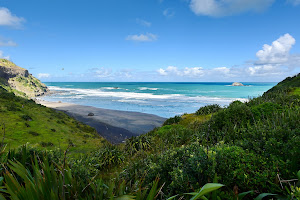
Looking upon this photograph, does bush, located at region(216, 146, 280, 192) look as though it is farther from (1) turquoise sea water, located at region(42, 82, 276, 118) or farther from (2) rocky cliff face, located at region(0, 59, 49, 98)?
(2) rocky cliff face, located at region(0, 59, 49, 98)

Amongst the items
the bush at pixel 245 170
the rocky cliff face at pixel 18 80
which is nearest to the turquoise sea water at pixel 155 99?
the rocky cliff face at pixel 18 80

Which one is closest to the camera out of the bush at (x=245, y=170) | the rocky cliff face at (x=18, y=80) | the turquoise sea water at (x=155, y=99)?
the bush at (x=245, y=170)

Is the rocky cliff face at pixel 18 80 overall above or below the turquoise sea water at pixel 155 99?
above

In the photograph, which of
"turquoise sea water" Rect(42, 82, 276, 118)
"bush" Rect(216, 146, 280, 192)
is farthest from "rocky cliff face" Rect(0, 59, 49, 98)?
"bush" Rect(216, 146, 280, 192)

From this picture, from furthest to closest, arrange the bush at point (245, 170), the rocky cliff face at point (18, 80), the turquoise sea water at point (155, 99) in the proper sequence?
the rocky cliff face at point (18, 80) → the turquoise sea water at point (155, 99) → the bush at point (245, 170)

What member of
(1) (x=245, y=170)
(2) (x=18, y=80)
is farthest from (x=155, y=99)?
(2) (x=18, y=80)

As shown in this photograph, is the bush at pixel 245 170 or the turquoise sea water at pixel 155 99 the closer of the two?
the bush at pixel 245 170

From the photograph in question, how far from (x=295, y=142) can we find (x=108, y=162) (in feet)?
21.1

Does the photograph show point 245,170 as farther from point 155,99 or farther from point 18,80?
point 18,80

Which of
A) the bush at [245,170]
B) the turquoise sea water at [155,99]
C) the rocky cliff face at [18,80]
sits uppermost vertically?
the rocky cliff face at [18,80]

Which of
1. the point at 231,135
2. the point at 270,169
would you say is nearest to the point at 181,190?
the point at 270,169

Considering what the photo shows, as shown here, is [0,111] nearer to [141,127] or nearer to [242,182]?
[141,127]

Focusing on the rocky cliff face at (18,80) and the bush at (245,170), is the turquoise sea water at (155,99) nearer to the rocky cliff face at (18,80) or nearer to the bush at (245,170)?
the rocky cliff face at (18,80)

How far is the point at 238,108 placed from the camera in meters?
7.04
